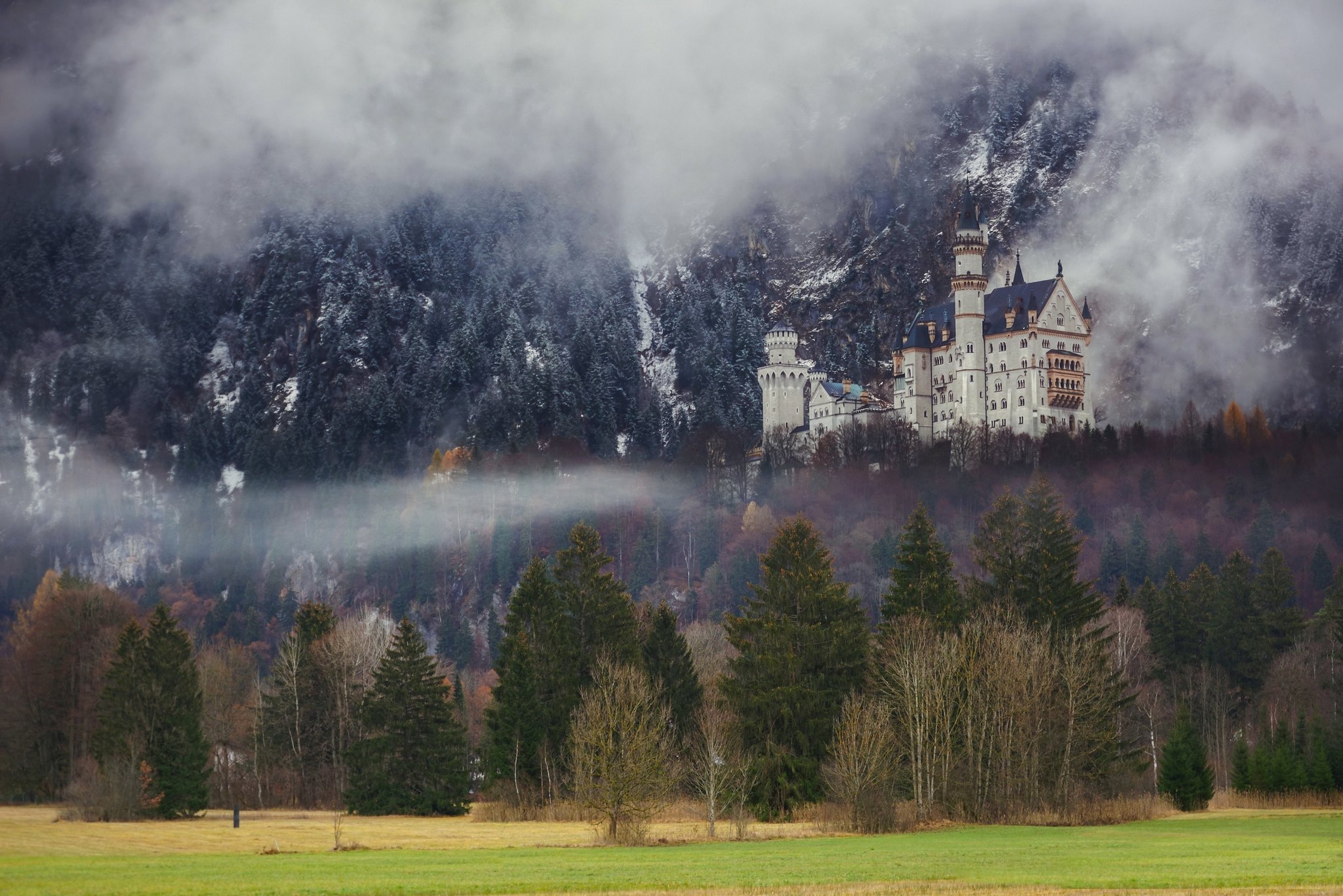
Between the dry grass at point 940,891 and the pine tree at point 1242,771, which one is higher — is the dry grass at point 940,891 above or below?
above

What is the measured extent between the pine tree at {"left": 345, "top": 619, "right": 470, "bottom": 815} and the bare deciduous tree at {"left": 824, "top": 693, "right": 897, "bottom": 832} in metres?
23.0

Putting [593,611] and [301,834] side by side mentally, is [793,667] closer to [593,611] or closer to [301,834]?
[593,611]

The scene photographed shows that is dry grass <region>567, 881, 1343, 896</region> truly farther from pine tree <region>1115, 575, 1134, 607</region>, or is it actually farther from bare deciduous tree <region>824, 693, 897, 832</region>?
pine tree <region>1115, 575, 1134, 607</region>

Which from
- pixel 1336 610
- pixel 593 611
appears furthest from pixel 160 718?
pixel 1336 610

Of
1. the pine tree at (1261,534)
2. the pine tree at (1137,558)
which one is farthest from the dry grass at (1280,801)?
the pine tree at (1261,534)

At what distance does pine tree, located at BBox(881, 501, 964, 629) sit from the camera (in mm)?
81625

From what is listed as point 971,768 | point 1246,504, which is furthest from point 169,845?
point 1246,504

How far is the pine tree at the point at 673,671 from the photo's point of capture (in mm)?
88938

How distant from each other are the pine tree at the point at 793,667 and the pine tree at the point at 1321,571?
321 feet

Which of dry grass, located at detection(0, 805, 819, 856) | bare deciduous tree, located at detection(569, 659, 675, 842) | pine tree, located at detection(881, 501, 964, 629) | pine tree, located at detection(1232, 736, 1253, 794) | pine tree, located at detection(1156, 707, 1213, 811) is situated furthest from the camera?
pine tree, located at detection(1232, 736, 1253, 794)

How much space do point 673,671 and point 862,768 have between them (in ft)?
80.0

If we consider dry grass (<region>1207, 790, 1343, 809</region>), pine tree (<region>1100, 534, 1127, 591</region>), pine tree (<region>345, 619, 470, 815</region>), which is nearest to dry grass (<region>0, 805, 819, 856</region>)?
pine tree (<region>345, 619, 470, 815</region>)

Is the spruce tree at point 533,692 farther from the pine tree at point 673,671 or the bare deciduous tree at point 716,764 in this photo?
the bare deciduous tree at point 716,764

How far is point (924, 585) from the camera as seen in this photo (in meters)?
82.2
